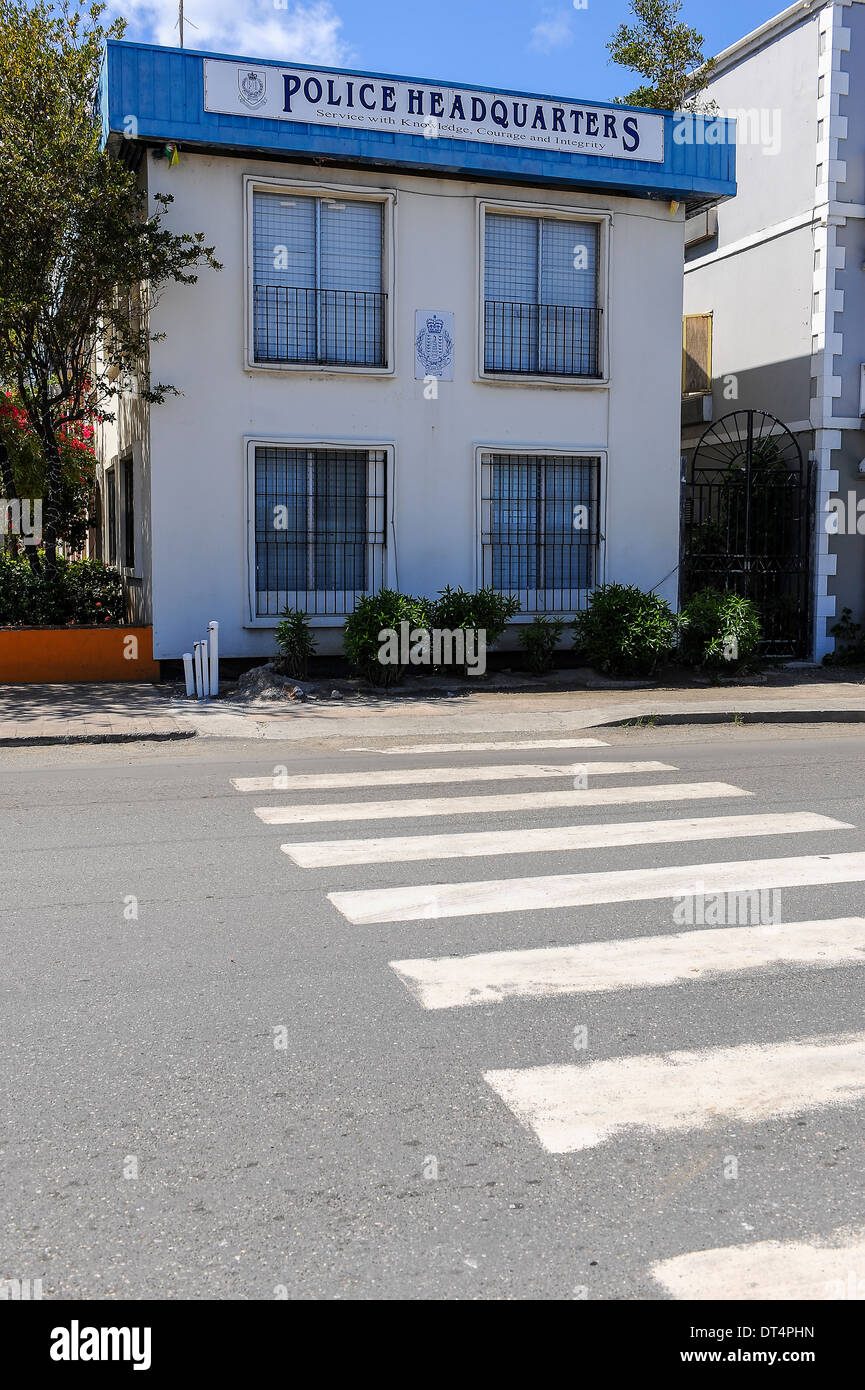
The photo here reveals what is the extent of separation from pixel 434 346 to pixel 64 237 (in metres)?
4.78

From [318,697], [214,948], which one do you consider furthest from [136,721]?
[214,948]

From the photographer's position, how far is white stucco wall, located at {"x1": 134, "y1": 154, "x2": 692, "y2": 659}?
15.2 meters

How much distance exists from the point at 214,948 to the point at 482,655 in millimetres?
10408

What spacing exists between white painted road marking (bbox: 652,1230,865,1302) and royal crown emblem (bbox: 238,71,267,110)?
577 inches

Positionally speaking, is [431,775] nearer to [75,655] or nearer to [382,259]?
[75,655]

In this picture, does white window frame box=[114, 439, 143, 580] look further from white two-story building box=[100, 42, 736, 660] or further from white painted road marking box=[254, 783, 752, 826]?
white painted road marking box=[254, 783, 752, 826]

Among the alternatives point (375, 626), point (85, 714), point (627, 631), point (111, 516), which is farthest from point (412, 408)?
point (111, 516)

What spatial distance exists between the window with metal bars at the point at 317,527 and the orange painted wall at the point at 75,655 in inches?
62.1

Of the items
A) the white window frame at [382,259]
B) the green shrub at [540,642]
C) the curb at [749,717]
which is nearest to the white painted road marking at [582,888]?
the curb at [749,717]

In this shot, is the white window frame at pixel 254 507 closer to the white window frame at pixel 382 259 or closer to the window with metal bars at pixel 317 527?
the window with metal bars at pixel 317 527

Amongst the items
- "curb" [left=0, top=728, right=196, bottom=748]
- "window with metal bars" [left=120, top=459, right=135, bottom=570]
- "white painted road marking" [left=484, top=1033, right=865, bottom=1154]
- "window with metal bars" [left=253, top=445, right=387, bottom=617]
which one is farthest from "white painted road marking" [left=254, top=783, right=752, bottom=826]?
"window with metal bars" [left=120, top=459, right=135, bottom=570]

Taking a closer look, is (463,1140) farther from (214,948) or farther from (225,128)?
(225,128)

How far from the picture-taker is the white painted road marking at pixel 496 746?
1125 centimetres

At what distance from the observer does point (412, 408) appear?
16.2 meters
